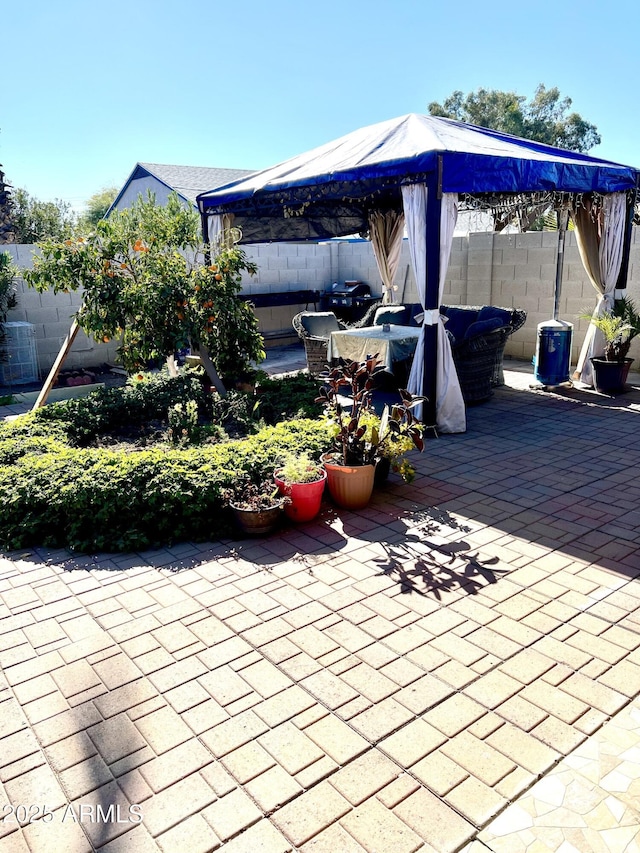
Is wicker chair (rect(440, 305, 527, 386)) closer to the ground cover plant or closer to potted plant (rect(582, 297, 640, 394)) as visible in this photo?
potted plant (rect(582, 297, 640, 394))

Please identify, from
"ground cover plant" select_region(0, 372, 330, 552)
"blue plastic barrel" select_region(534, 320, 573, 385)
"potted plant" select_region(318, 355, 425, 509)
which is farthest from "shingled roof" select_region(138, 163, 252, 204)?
"potted plant" select_region(318, 355, 425, 509)

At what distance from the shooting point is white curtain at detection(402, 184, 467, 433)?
572 cm

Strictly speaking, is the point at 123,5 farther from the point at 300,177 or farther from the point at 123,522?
the point at 123,522

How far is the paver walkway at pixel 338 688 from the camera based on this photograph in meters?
1.98

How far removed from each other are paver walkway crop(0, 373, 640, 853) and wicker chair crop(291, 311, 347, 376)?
14.1 feet

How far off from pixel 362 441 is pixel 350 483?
31 cm

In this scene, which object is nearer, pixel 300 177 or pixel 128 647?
pixel 128 647

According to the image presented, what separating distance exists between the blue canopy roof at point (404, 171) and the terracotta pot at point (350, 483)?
2.70 m

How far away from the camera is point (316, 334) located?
343 inches

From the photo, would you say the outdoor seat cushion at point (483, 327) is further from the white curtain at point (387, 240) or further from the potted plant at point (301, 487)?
the potted plant at point (301, 487)

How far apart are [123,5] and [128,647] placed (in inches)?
310

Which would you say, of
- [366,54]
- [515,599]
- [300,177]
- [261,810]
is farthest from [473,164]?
[366,54]

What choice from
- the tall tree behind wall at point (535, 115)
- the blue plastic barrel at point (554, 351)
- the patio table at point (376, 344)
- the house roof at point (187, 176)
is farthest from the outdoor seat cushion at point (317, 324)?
the tall tree behind wall at point (535, 115)

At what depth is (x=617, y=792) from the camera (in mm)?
2045
